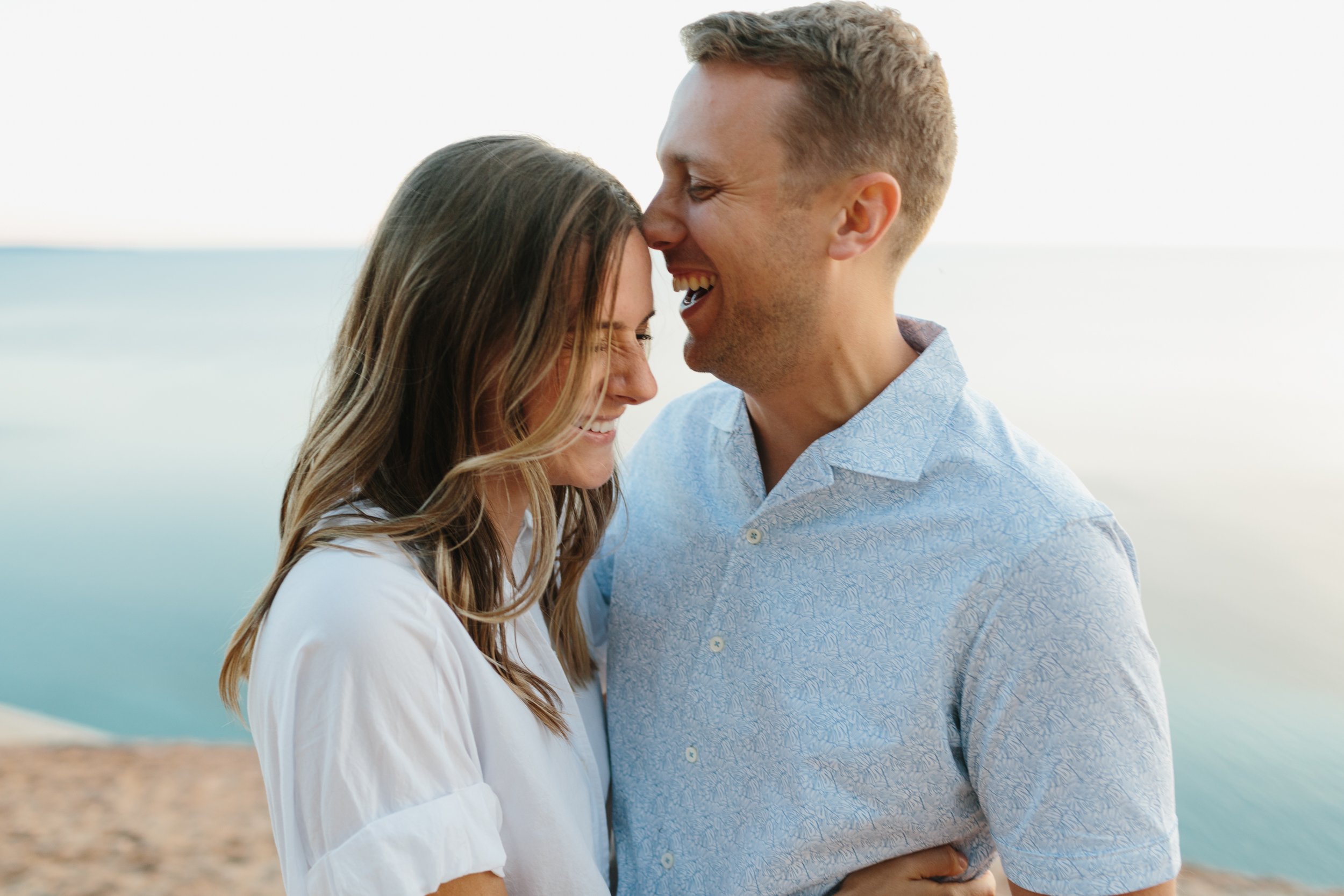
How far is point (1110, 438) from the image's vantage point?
5.56m

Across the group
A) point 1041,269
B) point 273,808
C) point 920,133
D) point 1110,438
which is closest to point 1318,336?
point 1110,438

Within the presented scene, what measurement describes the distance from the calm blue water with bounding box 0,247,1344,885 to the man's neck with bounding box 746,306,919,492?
2.52 m

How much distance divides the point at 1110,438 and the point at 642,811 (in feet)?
16.2

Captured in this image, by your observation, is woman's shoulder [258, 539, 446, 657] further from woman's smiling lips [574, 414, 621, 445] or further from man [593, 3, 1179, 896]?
man [593, 3, 1179, 896]

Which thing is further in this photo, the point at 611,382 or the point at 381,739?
the point at 611,382

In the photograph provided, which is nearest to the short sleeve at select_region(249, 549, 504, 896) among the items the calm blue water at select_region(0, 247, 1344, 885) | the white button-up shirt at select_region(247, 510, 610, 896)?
the white button-up shirt at select_region(247, 510, 610, 896)

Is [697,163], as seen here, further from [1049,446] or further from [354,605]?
[1049,446]

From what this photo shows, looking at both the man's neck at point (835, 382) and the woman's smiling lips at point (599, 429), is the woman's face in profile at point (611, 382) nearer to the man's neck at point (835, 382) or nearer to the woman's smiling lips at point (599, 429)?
the woman's smiling lips at point (599, 429)

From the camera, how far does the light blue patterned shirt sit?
104cm

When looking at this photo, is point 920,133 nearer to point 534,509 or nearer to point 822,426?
point 822,426

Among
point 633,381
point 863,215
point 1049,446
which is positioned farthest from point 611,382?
point 1049,446

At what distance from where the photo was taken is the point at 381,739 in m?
0.93

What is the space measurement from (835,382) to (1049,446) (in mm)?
4827

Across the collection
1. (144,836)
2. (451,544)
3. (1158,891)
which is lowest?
(144,836)
